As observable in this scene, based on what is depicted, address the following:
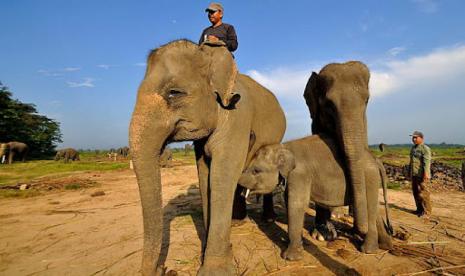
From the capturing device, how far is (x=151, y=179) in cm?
297

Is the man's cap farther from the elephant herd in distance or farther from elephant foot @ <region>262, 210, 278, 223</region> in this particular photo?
elephant foot @ <region>262, 210, 278, 223</region>

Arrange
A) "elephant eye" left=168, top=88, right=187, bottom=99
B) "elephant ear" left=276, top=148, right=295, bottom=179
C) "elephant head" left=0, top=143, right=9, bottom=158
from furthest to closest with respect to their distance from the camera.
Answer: "elephant head" left=0, top=143, right=9, bottom=158, "elephant ear" left=276, top=148, right=295, bottom=179, "elephant eye" left=168, top=88, right=187, bottom=99

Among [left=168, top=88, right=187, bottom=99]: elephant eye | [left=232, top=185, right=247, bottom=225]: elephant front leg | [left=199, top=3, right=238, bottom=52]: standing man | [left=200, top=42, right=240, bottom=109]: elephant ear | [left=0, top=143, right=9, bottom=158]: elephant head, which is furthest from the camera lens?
[left=0, top=143, right=9, bottom=158]: elephant head

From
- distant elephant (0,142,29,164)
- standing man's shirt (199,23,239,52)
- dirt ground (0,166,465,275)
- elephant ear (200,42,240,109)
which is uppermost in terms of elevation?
standing man's shirt (199,23,239,52)

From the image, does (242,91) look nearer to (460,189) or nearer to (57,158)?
(460,189)

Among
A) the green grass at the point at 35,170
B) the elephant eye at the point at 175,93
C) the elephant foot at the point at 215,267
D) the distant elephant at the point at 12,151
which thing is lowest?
the elephant foot at the point at 215,267

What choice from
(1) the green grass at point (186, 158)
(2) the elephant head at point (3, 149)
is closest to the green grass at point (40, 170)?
(2) the elephant head at point (3, 149)

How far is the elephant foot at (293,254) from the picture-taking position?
3.88 meters

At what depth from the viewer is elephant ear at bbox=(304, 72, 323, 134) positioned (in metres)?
5.56

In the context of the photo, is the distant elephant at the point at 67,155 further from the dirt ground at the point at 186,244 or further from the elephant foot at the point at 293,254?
the elephant foot at the point at 293,254

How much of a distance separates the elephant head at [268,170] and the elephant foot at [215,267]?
1.30 metres

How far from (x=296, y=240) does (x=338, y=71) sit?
9.03 feet

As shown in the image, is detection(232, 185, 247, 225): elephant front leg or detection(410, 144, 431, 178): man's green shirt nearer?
detection(232, 185, 247, 225): elephant front leg

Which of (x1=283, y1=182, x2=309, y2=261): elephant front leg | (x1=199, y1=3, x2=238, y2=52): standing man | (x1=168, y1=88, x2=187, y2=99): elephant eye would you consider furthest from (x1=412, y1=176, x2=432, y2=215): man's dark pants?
(x1=168, y1=88, x2=187, y2=99): elephant eye
